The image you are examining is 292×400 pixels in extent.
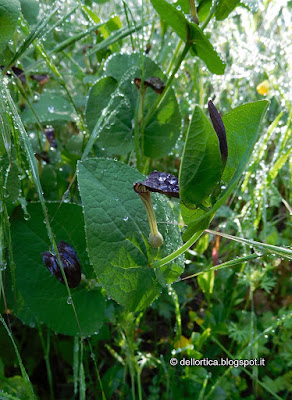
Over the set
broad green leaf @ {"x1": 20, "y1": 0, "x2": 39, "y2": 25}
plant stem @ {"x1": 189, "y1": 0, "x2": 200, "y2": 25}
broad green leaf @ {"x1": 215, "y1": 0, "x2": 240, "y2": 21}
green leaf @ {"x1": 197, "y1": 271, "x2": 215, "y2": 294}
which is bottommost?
green leaf @ {"x1": 197, "y1": 271, "x2": 215, "y2": 294}

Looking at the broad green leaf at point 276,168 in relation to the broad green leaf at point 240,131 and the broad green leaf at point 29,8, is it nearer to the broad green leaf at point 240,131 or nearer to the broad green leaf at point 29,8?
the broad green leaf at point 240,131

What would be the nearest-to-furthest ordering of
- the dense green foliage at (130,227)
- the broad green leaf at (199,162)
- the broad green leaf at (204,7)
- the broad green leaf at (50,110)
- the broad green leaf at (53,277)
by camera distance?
the broad green leaf at (199,162)
the dense green foliage at (130,227)
the broad green leaf at (53,277)
the broad green leaf at (204,7)
the broad green leaf at (50,110)

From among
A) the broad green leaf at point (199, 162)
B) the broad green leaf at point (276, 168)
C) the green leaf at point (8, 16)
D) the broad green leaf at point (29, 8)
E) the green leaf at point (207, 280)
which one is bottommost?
the green leaf at point (207, 280)

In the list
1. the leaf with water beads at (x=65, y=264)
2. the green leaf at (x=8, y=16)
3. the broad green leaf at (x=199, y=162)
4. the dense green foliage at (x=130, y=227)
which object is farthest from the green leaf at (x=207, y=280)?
the green leaf at (x=8, y=16)

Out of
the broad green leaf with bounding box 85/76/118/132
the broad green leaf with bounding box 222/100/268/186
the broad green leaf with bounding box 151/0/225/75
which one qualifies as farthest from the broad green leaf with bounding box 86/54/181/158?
the broad green leaf with bounding box 222/100/268/186

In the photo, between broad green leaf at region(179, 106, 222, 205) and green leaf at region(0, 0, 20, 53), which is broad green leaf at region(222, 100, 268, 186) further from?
green leaf at region(0, 0, 20, 53)

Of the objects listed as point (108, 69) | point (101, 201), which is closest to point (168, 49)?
point (108, 69)
